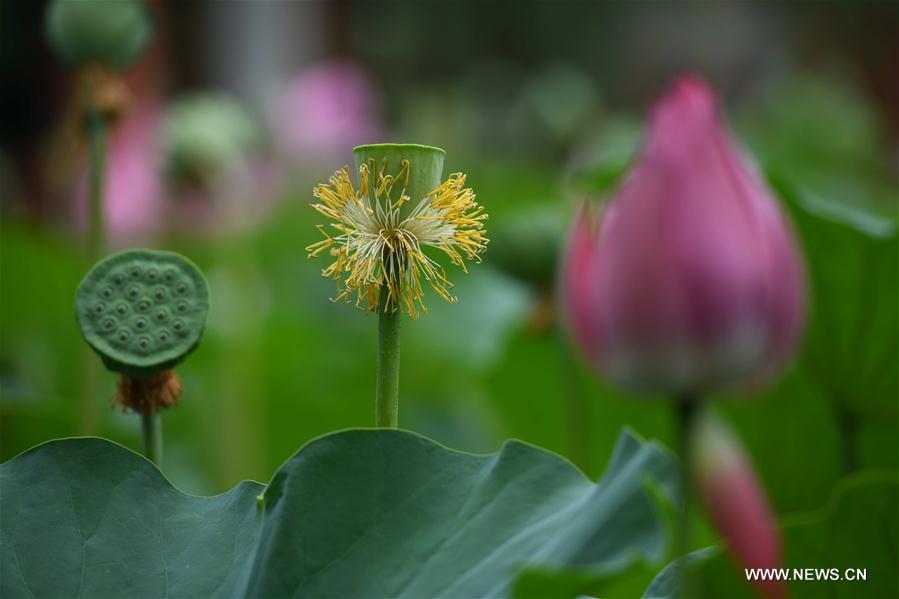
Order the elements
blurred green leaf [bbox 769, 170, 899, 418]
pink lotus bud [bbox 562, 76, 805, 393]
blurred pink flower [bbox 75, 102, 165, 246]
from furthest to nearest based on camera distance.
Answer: blurred pink flower [bbox 75, 102, 165, 246] → blurred green leaf [bbox 769, 170, 899, 418] → pink lotus bud [bbox 562, 76, 805, 393]

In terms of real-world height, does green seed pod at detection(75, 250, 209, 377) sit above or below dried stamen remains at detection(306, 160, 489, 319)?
below

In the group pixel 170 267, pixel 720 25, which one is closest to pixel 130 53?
pixel 170 267

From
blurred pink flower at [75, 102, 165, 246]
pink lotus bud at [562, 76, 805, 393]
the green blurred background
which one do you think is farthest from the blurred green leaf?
blurred pink flower at [75, 102, 165, 246]

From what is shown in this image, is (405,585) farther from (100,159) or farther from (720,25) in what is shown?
(720,25)

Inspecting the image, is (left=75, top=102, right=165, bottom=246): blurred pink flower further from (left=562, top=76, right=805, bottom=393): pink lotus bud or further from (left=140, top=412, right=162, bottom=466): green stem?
(left=562, top=76, right=805, bottom=393): pink lotus bud

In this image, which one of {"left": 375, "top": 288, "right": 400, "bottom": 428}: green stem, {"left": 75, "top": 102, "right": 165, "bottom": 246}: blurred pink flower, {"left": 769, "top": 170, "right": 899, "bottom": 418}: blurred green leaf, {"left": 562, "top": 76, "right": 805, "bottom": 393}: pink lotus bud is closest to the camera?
{"left": 562, "top": 76, "right": 805, "bottom": 393}: pink lotus bud

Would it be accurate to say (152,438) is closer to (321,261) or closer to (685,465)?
(685,465)

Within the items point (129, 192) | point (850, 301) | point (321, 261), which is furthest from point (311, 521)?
point (321, 261)

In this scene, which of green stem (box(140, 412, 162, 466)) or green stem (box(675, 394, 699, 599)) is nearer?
green stem (box(675, 394, 699, 599))

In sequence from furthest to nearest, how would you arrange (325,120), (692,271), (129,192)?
(325,120) → (129,192) → (692,271)
